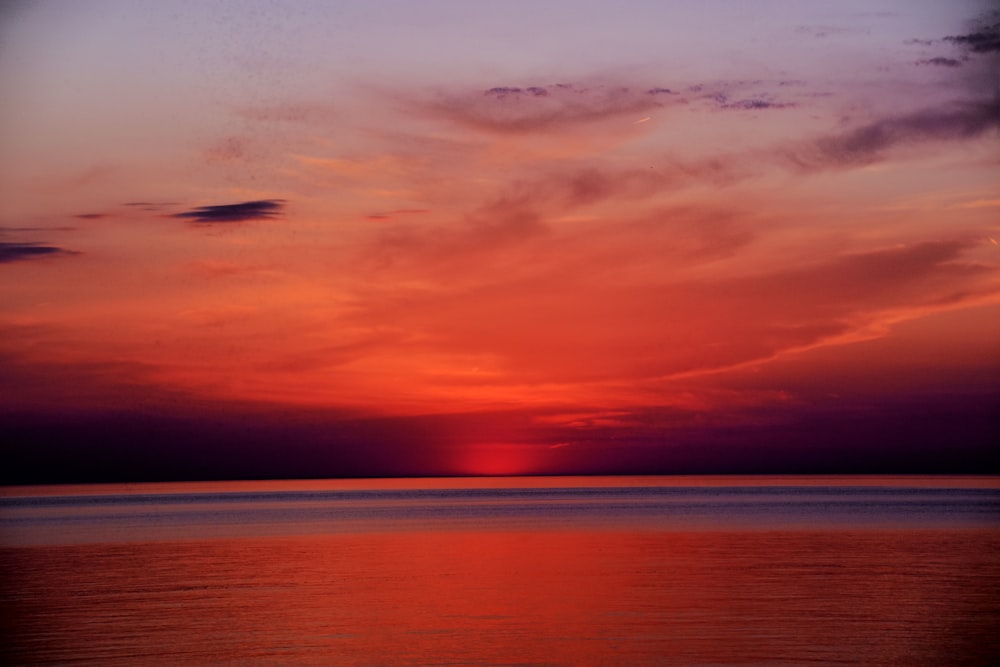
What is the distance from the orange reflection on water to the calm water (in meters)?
0.03

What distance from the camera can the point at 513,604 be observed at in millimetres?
9391

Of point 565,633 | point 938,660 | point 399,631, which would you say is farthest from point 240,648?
point 938,660

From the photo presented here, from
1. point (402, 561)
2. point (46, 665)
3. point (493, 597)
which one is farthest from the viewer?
point (402, 561)

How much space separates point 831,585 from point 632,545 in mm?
5002

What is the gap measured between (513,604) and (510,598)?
35cm

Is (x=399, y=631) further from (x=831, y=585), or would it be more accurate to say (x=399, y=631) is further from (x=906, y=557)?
(x=906, y=557)

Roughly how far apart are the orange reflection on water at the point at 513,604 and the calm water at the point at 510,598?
3cm

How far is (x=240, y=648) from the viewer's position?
25.0 feet

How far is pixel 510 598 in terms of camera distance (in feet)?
32.0

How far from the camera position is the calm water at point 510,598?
7.52 meters

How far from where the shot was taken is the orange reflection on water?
24.7 feet

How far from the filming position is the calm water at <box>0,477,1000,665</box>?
752 centimetres

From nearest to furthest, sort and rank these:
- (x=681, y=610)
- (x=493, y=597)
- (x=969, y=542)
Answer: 1. (x=681, y=610)
2. (x=493, y=597)
3. (x=969, y=542)

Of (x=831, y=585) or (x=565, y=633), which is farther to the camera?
(x=831, y=585)
